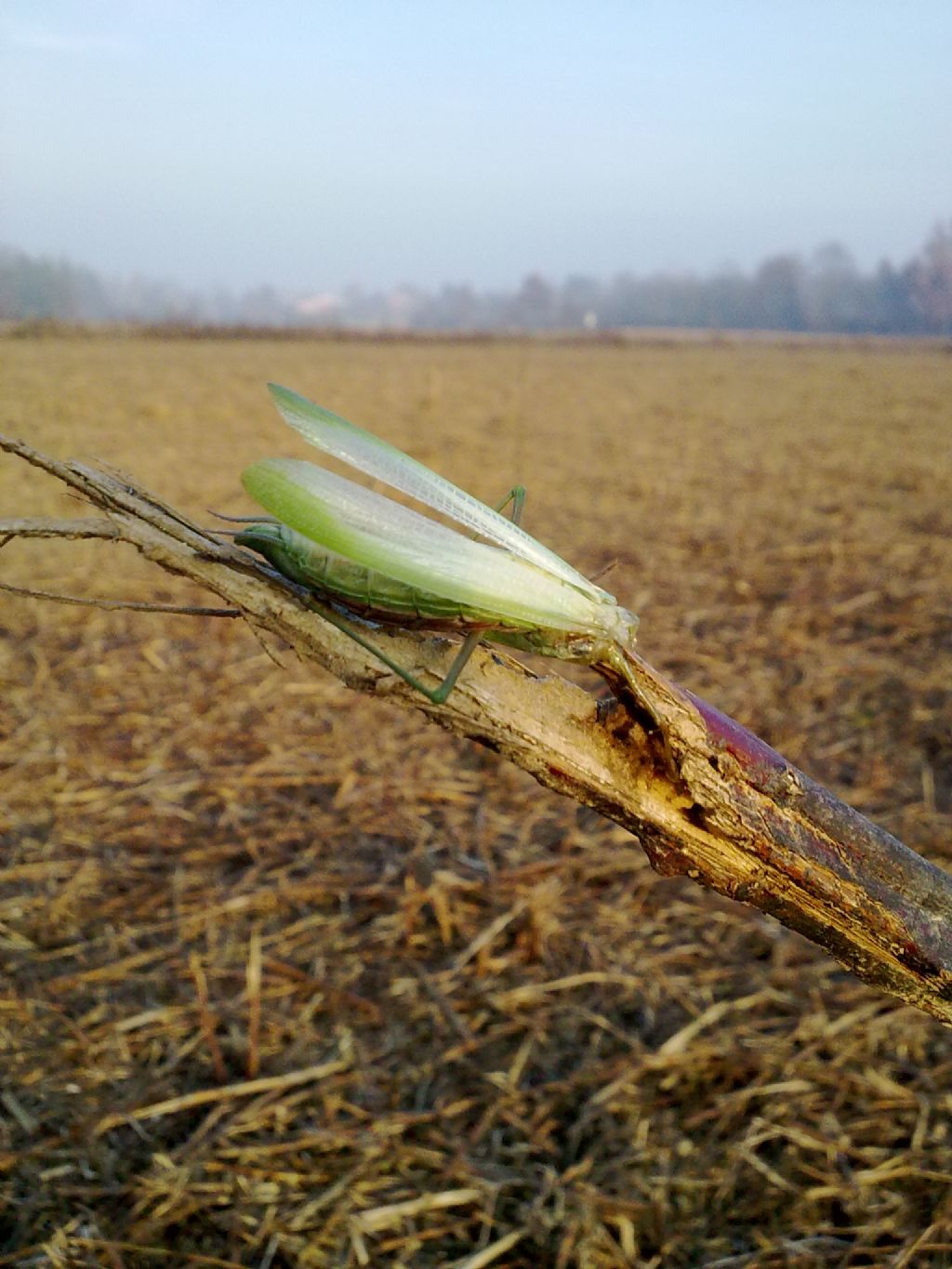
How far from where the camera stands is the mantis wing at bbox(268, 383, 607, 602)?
3.22 ft

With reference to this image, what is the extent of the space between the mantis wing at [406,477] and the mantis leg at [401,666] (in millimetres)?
126

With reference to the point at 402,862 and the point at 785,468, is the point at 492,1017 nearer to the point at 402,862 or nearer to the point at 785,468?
the point at 402,862

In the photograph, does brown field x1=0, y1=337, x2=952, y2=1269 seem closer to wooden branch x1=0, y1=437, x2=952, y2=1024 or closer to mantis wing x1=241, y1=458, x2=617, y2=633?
wooden branch x1=0, y1=437, x2=952, y2=1024

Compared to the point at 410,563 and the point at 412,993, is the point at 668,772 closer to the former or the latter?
the point at 410,563

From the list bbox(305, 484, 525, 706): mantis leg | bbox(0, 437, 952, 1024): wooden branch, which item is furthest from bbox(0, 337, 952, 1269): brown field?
bbox(305, 484, 525, 706): mantis leg

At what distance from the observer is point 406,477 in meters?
1.00

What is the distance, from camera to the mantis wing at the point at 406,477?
98 centimetres

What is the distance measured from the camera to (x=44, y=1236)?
223 centimetres

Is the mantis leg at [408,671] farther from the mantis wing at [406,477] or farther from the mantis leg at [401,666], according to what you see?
the mantis wing at [406,477]

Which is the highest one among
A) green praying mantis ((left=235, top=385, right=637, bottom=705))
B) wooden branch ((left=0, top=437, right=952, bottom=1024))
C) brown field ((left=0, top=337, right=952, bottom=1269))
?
green praying mantis ((left=235, top=385, right=637, bottom=705))

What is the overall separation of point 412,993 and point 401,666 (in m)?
2.54

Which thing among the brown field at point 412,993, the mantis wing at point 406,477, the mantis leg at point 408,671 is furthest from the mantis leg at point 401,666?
the brown field at point 412,993

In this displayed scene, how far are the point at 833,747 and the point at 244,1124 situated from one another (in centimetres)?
375

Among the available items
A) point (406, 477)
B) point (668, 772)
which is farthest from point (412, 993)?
point (406, 477)
